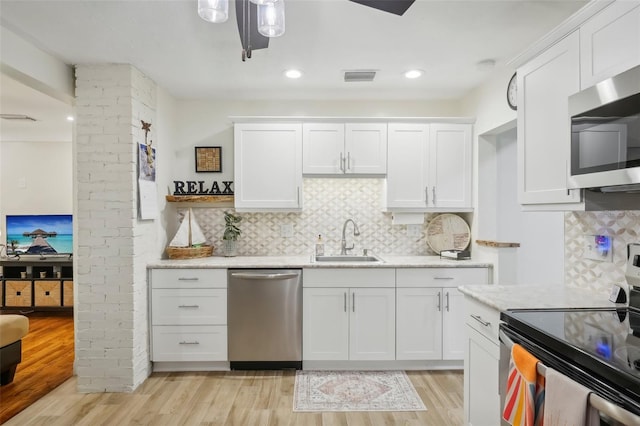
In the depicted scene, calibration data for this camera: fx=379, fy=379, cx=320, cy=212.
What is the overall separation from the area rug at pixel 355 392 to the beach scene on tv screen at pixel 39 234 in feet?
14.2

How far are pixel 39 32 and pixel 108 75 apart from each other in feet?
1.78

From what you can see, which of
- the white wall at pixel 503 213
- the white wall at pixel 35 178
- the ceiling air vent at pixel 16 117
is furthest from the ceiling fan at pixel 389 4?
the white wall at pixel 35 178

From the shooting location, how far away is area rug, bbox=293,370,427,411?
8.77 feet

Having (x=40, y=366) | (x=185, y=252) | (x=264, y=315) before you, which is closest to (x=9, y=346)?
(x=40, y=366)

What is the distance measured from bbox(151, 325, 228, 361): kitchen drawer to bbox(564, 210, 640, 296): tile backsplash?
8.51ft

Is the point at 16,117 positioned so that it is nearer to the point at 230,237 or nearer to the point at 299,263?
the point at 230,237

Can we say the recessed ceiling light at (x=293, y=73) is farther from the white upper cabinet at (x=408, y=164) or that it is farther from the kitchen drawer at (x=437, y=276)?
the kitchen drawer at (x=437, y=276)

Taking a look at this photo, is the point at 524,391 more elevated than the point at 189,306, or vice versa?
the point at 524,391

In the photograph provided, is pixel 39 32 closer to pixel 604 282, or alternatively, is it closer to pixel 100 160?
pixel 100 160

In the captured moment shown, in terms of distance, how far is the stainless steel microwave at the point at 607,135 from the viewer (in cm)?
137

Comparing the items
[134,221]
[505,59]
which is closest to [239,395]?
[134,221]

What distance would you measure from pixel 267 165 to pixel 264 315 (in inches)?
53.1

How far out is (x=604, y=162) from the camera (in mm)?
1502

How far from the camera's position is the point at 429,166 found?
3551 mm
